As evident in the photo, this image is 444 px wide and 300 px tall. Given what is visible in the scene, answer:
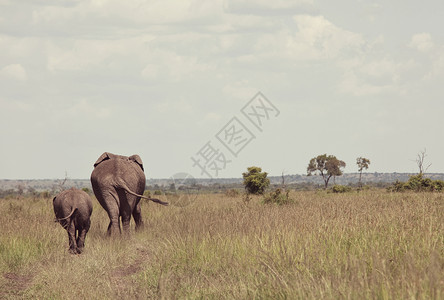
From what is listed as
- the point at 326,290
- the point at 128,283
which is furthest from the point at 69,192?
the point at 326,290

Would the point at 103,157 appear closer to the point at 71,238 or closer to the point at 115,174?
the point at 115,174

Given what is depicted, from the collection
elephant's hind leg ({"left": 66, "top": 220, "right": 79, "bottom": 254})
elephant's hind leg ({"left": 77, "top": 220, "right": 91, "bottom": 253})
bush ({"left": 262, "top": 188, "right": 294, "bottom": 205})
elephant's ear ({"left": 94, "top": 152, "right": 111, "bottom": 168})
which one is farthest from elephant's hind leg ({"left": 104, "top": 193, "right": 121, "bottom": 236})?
bush ({"left": 262, "top": 188, "right": 294, "bottom": 205})

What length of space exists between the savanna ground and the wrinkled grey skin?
0.28 metres

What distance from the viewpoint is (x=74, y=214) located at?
33.8ft

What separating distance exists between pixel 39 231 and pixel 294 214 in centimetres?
503

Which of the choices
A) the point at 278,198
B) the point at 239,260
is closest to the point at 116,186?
the point at 239,260

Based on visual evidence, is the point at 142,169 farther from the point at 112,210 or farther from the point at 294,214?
the point at 294,214

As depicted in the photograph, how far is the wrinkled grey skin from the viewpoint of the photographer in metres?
10.2

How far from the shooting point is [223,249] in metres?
8.15

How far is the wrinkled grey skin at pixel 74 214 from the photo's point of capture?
10.2m

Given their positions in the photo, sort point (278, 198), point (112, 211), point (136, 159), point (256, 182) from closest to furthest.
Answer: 1. point (112, 211)
2. point (136, 159)
3. point (278, 198)
4. point (256, 182)

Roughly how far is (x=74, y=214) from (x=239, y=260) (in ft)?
14.3

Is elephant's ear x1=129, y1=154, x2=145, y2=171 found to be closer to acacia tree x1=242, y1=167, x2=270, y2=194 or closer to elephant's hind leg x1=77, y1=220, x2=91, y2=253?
elephant's hind leg x1=77, y1=220, x2=91, y2=253

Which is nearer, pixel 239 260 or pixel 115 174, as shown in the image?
pixel 239 260
